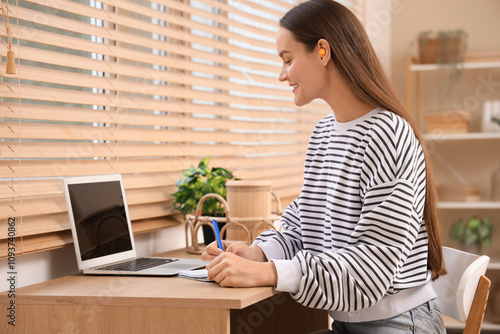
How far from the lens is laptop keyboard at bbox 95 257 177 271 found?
1468mm

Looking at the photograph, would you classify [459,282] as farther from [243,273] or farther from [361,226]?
[243,273]

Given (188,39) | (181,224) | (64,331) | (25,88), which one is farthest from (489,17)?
(64,331)

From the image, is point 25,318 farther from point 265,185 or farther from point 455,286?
point 455,286

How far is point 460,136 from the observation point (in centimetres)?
334

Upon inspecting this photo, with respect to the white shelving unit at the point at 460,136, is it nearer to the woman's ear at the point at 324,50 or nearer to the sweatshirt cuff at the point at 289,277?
the woman's ear at the point at 324,50

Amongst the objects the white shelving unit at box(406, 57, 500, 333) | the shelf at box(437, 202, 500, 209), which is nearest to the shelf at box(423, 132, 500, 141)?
the white shelving unit at box(406, 57, 500, 333)

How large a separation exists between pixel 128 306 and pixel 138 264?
350 millimetres

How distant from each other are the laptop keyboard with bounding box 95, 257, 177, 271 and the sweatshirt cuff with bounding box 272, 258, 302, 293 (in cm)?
41

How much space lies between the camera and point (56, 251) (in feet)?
4.88

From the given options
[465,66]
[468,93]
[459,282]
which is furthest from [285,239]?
Result: [468,93]

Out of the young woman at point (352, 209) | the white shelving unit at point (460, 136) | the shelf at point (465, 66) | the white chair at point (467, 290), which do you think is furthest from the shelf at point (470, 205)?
the young woman at point (352, 209)

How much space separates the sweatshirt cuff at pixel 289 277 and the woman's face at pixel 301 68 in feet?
1.32

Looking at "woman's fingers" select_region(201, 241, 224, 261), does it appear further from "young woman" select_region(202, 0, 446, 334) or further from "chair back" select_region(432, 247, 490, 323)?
"chair back" select_region(432, 247, 490, 323)

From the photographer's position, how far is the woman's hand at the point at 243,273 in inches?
47.4
